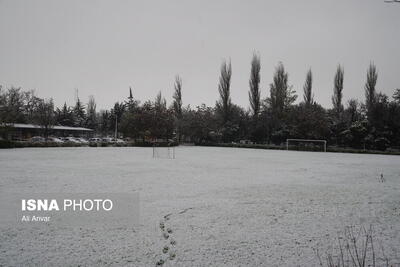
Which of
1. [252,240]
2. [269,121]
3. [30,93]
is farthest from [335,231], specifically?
[30,93]

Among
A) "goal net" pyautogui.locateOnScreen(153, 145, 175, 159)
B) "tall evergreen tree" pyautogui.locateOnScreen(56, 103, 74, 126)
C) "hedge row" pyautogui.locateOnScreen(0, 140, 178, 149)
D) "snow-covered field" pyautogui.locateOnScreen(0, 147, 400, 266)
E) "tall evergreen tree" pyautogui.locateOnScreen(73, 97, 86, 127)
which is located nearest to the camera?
"snow-covered field" pyautogui.locateOnScreen(0, 147, 400, 266)

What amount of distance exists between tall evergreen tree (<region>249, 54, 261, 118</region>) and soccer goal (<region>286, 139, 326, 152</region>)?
6964 millimetres

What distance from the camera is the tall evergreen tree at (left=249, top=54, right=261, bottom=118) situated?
36688 mm

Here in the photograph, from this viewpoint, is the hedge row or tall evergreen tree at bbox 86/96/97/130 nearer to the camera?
the hedge row

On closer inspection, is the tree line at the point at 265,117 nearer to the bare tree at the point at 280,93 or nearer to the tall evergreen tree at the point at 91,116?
the bare tree at the point at 280,93

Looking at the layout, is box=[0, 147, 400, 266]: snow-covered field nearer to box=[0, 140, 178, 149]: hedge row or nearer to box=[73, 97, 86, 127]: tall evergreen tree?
box=[0, 140, 178, 149]: hedge row

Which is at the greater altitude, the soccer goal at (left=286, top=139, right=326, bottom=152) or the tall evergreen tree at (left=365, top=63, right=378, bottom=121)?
the tall evergreen tree at (left=365, top=63, right=378, bottom=121)

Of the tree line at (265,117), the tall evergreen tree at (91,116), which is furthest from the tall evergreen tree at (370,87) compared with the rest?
the tall evergreen tree at (91,116)

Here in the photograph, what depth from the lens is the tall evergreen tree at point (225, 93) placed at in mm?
39062

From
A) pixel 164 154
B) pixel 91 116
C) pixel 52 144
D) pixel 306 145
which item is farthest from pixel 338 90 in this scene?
pixel 91 116

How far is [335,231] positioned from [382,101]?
37.9m

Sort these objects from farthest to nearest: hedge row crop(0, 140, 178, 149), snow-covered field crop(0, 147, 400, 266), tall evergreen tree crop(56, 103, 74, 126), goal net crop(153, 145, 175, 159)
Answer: tall evergreen tree crop(56, 103, 74, 126), hedge row crop(0, 140, 178, 149), goal net crop(153, 145, 175, 159), snow-covered field crop(0, 147, 400, 266)

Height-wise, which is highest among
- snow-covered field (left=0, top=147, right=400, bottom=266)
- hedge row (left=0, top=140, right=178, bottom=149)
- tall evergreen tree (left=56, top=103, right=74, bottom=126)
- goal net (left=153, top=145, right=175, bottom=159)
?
tall evergreen tree (left=56, top=103, right=74, bottom=126)

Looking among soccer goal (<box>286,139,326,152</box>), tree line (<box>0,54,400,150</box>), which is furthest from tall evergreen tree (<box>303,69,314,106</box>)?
soccer goal (<box>286,139,326,152</box>)
